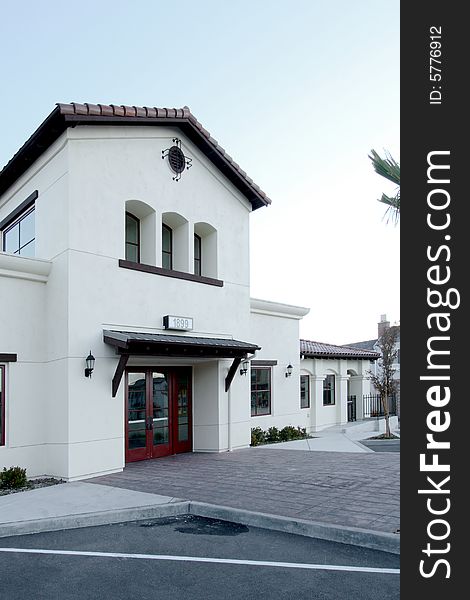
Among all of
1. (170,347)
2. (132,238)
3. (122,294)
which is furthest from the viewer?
(132,238)

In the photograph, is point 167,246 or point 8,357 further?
point 167,246

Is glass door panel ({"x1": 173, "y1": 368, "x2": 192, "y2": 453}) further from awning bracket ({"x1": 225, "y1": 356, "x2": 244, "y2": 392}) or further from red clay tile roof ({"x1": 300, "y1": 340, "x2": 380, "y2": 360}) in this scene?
red clay tile roof ({"x1": 300, "y1": 340, "x2": 380, "y2": 360})

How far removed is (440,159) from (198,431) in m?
11.4

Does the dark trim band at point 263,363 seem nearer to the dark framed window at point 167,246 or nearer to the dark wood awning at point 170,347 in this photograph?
the dark wood awning at point 170,347

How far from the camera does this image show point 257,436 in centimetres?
1705

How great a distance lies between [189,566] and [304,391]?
15602mm

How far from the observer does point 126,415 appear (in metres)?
13.4

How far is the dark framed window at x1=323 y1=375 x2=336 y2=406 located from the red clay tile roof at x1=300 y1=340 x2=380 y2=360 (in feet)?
3.45

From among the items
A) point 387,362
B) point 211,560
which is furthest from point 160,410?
point 387,362

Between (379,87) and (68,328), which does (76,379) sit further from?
(379,87)

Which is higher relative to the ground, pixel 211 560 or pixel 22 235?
pixel 22 235

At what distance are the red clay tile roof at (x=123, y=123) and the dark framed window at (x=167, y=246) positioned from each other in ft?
7.59

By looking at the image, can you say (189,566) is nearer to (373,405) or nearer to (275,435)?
(275,435)

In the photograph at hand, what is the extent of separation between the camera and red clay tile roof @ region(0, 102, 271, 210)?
11.9m
